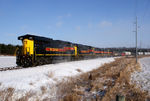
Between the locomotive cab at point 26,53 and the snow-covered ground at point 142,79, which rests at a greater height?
the locomotive cab at point 26,53

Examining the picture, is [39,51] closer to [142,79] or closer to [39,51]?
[39,51]

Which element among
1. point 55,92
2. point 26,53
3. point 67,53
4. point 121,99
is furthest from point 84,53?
point 121,99

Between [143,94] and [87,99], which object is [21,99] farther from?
[143,94]

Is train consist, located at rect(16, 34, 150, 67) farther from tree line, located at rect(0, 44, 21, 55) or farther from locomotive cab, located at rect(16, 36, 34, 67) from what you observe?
tree line, located at rect(0, 44, 21, 55)

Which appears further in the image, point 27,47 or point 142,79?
point 27,47

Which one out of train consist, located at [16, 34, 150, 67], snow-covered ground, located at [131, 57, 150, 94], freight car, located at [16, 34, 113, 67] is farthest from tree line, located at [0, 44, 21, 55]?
snow-covered ground, located at [131, 57, 150, 94]

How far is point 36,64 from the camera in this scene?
17250mm

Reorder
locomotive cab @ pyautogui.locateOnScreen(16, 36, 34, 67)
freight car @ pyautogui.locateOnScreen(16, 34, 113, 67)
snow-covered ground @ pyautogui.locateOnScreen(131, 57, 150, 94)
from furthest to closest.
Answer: freight car @ pyautogui.locateOnScreen(16, 34, 113, 67)
locomotive cab @ pyautogui.locateOnScreen(16, 36, 34, 67)
snow-covered ground @ pyautogui.locateOnScreen(131, 57, 150, 94)

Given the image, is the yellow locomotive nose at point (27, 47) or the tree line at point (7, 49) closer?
the yellow locomotive nose at point (27, 47)

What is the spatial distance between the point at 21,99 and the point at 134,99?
16.5 ft

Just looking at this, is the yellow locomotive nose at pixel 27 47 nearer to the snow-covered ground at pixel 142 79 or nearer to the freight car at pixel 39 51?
the freight car at pixel 39 51

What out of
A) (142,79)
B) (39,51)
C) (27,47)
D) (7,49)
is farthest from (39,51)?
(7,49)

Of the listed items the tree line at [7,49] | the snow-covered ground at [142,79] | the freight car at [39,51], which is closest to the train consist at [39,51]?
the freight car at [39,51]

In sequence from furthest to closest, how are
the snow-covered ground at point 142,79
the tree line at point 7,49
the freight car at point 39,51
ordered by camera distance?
the tree line at point 7,49, the freight car at point 39,51, the snow-covered ground at point 142,79
